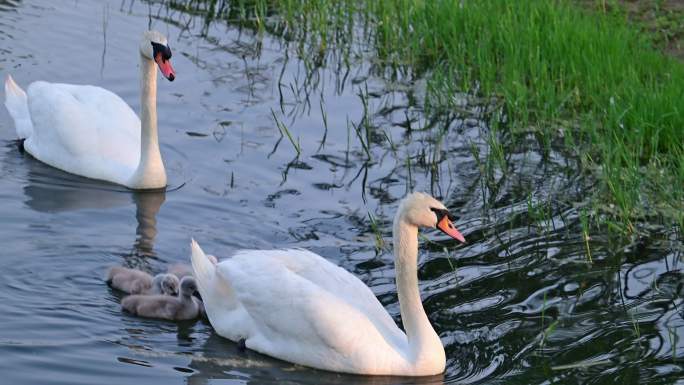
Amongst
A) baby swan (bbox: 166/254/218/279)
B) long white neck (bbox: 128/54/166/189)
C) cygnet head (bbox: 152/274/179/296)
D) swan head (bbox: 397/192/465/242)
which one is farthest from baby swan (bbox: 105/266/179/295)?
long white neck (bbox: 128/54/166/189)

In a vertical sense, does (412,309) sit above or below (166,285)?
above

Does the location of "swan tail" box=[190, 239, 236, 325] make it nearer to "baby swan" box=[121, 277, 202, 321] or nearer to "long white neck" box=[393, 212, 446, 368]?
"baby swan" box=[121, 277, 202, 321]

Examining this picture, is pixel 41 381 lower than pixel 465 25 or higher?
lower

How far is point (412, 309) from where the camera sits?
735 centimetres

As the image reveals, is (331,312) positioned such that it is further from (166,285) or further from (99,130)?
(99,130)

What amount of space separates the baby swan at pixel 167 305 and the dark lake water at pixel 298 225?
7 centimetres

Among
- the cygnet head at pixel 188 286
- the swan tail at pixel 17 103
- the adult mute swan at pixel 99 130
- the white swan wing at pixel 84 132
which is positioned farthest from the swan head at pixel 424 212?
the swan tail at pixel 17 103

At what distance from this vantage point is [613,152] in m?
9.73

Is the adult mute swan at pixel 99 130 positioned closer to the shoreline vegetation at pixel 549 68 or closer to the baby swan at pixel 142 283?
the baby swan at pixel 142 283

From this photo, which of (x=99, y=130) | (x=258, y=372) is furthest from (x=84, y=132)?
(x=258, y=372)

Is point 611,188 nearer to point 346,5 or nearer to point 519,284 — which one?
point 519,284

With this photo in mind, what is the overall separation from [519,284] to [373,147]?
262 cm

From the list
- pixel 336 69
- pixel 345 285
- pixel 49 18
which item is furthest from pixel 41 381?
pixel 49 18

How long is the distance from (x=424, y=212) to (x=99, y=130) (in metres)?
3.96
